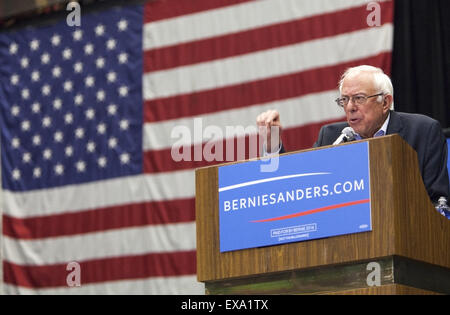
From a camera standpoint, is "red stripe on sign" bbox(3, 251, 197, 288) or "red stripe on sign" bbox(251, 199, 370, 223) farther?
"red stripe on sign" bbox(3, 251, 197, 288)

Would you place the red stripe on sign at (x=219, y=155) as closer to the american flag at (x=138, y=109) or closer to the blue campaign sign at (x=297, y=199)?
the american flag at (x=138, y=109)

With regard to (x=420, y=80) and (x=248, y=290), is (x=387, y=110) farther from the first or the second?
(x=420, y=80)

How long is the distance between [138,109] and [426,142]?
381cm

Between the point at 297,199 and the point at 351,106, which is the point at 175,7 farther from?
the point at 297,199

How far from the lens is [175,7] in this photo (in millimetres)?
7027

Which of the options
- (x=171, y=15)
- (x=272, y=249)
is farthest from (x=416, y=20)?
(x=272, y=249)

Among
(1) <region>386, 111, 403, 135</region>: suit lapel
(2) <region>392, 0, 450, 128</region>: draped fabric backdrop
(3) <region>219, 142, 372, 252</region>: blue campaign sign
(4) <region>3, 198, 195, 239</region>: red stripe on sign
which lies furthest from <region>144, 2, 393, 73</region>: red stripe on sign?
(3) <region>219, 142, 372, 252</region>: blue campaign sign

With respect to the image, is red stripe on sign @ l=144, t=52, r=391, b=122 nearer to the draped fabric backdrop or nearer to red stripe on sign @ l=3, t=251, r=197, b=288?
the draped fabric backdrop

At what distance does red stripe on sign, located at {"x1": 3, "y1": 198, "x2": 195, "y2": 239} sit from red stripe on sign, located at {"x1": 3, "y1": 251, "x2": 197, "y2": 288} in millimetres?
261

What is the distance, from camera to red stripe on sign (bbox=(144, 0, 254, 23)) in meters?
6.85

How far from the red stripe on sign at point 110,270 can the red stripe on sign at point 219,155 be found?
68cm

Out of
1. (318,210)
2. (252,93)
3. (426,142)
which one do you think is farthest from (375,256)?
(252,93)

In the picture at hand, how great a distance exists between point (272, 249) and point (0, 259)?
5016 mm

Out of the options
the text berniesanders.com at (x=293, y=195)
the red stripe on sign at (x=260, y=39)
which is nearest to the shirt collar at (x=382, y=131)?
the text berniesanders.com at (x=293, y=195)
